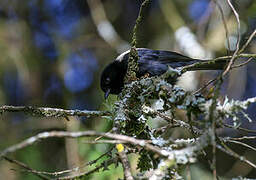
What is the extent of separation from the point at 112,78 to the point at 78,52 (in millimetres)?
2865

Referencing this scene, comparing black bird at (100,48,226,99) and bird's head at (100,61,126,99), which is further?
bird's head at (100,61,126,99)

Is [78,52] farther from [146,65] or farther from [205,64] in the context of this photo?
[205,64]

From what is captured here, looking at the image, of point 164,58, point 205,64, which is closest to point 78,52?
point 164,58

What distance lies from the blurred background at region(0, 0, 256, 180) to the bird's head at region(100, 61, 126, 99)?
0.68m

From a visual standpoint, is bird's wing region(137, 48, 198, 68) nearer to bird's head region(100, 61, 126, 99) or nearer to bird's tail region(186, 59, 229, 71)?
bird's head region(100, 61, 126, 99)

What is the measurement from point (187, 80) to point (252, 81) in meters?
2.27

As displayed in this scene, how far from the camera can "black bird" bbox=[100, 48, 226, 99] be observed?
5.03 m

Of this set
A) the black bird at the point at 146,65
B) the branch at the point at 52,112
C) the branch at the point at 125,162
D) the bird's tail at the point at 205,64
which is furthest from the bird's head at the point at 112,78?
the branch at the point at 125,162

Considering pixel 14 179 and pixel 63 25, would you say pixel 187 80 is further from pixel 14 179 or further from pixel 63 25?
pixel 63 25

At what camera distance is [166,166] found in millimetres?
1653

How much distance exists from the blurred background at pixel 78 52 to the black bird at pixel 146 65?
0.66m

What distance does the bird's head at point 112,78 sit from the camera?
17.4 ft

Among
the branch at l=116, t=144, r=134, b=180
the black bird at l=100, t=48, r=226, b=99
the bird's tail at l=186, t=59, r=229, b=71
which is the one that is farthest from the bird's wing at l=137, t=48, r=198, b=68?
the branch at l=116, t=144, r=134, b=180

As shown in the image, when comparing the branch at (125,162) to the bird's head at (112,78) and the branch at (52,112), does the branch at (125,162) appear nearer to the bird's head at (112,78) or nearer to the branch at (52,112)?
the branch at (52,112)
